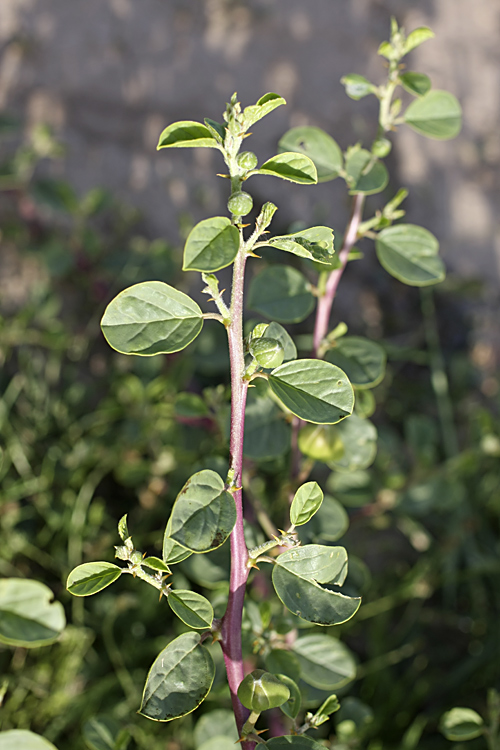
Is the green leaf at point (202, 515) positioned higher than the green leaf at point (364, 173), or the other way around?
the green leaf at point (364, 173)

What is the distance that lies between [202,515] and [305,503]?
0.46 ft

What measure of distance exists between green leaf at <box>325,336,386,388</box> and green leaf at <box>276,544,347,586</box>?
0.34 metres

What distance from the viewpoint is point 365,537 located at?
6.63ft

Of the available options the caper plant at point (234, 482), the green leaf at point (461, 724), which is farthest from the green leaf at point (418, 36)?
the green leaf at point (461, 724)

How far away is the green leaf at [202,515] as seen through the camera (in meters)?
0.68

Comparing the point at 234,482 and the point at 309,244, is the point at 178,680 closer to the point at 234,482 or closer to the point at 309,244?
the point at 234,482

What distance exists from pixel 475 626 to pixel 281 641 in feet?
3.63

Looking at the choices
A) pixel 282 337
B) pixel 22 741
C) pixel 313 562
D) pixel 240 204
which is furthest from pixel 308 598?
pixel 22 741

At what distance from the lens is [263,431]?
103 centimetres

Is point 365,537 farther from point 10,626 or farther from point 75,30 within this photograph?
point 75,30

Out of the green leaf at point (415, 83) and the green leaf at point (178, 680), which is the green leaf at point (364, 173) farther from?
the green leaf at point (178, 680)

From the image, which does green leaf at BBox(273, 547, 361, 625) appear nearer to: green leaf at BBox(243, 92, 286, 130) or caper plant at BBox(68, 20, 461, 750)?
caper plant at BBox(68, 20, 461, 750)

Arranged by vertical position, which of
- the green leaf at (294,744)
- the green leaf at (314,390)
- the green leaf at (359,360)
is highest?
the green leaf at (314,390)

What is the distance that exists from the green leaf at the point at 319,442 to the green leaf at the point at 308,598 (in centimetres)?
30
